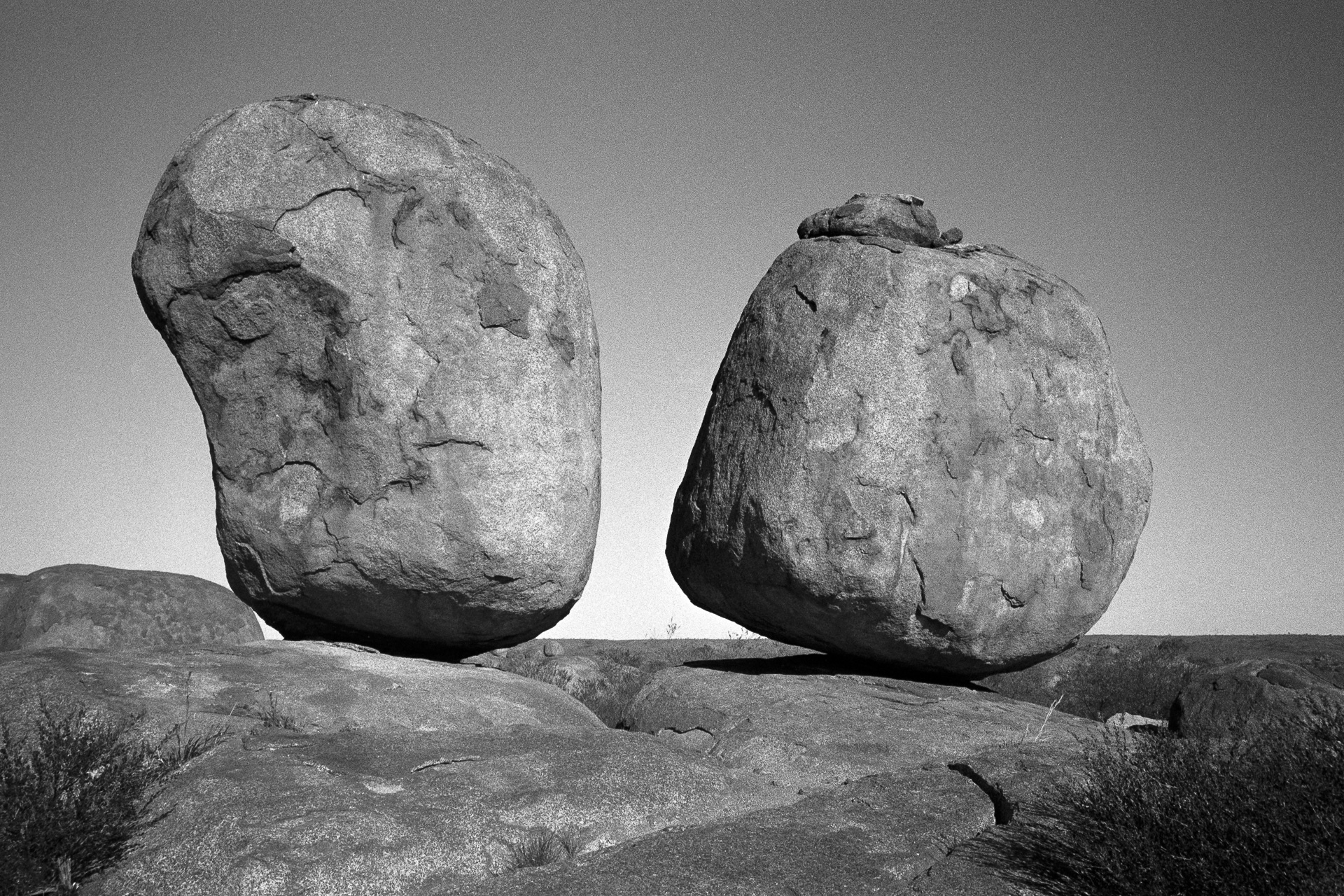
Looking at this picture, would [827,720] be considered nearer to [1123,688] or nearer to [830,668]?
[830,668]

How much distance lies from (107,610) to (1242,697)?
916cm

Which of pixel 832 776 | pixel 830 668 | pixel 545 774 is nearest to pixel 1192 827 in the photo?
pixel 832 776

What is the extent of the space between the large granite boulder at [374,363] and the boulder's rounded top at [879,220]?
7.59 feet

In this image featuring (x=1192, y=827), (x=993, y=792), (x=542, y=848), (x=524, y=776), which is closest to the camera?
(x=1192, y=827)

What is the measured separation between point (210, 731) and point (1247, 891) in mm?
4852

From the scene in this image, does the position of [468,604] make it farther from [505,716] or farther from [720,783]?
[720,783]

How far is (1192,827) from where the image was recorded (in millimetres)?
4859

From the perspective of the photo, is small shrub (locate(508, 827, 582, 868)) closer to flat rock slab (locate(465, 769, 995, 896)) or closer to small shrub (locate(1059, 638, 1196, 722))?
flat rock slab (locate(465, 769, 995, 896))

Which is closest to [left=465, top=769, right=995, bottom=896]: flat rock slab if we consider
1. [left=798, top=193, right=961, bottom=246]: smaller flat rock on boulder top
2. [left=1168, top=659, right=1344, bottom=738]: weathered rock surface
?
[left=1168, top=659, right=1344, bottom=738]: weathered rock surface

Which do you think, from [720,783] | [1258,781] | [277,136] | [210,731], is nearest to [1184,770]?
[1258,781]

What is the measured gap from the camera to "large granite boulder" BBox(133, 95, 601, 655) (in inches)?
333

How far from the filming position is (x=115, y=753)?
5355 millimetres

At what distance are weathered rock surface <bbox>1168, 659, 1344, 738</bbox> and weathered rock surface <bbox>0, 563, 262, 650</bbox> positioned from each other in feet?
25.0

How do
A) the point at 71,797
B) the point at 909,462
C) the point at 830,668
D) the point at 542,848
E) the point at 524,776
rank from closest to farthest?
the point at 71,797 → the point at 542,848 → the point at 524,776 → the point at 909,462 → the point at 830,668
